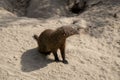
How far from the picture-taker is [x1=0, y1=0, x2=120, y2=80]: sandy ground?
413 cm

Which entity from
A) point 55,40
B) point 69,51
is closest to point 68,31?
point 55,40

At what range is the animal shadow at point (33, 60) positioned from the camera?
421 centimetres

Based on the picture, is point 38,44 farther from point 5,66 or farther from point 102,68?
point 102,68

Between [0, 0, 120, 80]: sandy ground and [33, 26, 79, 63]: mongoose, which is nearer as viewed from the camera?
[33, 26, 79, 63]: mongoose

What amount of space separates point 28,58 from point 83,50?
943 mm

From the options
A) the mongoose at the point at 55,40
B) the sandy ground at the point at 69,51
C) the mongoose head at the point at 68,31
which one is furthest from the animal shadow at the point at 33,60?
the mongoose head at the point at 68,31

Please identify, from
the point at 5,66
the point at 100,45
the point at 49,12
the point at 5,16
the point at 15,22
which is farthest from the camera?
the point at 49,12

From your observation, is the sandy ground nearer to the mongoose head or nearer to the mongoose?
the mongoose

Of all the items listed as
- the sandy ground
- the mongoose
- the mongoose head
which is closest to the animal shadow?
the sandy ground

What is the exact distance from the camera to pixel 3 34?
487cm

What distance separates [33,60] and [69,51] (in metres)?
0.66

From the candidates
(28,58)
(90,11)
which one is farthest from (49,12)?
(28,58)

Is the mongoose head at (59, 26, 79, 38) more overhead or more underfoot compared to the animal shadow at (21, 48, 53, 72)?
more overhead

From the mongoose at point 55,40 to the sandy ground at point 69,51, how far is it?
5.8 inches
